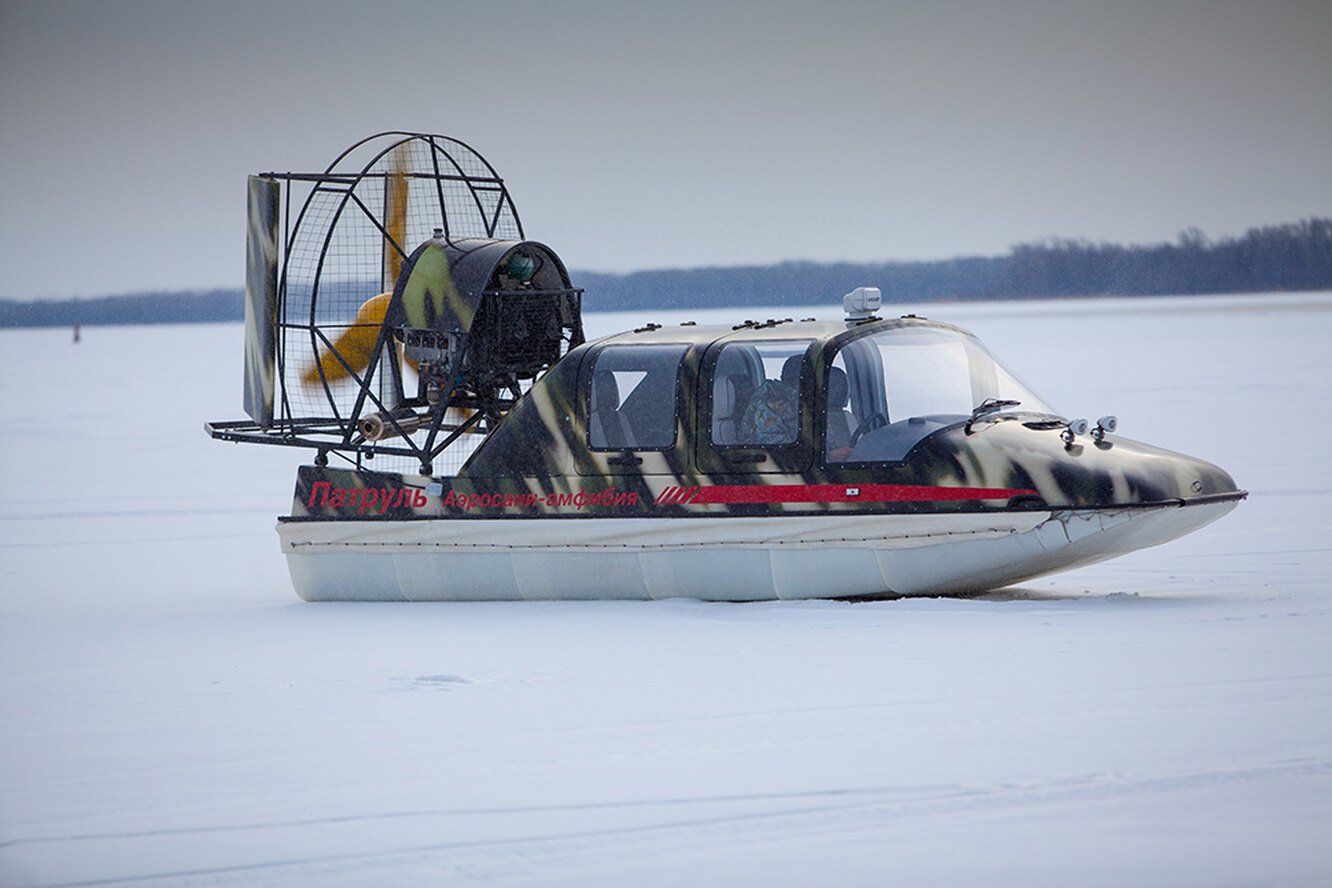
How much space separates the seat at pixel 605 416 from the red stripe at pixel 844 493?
63 cm

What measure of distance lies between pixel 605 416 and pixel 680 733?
11.2ft

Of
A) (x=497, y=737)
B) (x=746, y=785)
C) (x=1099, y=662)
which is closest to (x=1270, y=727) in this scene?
(x=1099, y=662)

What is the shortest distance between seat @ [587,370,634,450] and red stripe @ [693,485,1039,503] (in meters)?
0.63

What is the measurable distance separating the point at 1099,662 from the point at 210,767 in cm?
372

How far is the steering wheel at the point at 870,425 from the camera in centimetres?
973

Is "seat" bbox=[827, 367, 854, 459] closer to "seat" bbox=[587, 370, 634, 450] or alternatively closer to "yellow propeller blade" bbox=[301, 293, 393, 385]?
"seat" bbox=[587, 370, 634, 450]

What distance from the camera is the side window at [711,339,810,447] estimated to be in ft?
32.1

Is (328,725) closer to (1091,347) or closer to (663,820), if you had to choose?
(663,820)

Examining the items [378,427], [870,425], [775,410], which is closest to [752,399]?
[775,410]

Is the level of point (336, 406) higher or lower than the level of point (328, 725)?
higher

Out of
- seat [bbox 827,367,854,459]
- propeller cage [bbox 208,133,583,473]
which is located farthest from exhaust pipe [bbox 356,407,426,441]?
seat [bbox 827,367,854,459]

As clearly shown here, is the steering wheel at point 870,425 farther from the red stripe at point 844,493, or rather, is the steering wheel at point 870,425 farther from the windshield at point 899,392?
the red stripe at point 844,493

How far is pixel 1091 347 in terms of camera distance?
50.4 metres

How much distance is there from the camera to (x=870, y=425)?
32.0 feet
